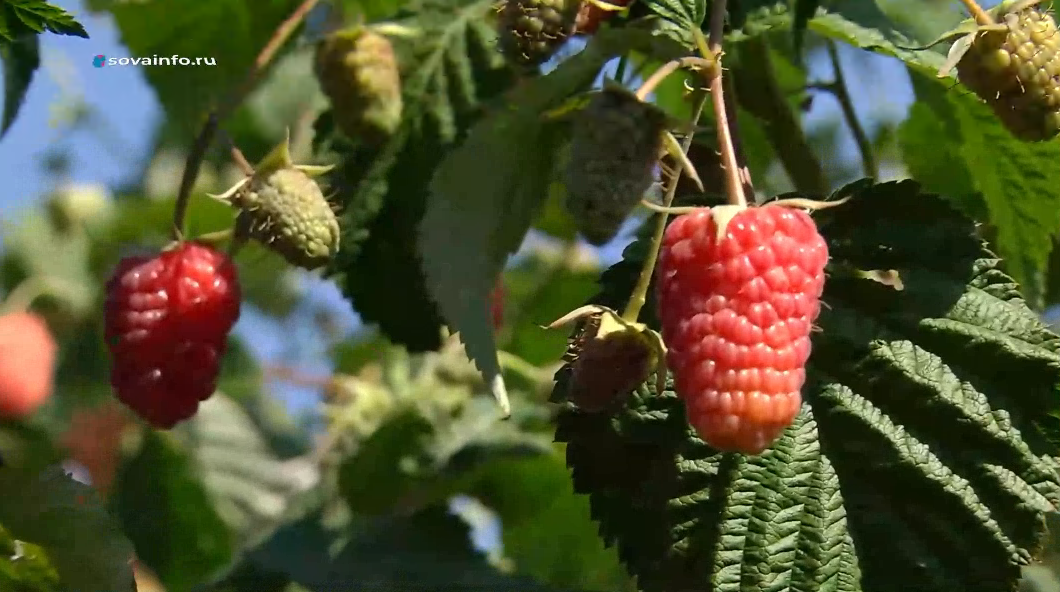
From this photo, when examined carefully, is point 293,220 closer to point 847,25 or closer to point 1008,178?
point 847,25

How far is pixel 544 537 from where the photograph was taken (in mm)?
1506

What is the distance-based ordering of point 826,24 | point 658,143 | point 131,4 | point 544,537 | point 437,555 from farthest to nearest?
point 544,537 → point 131,4 → point 437,555 → point 826,24 → point 658,143

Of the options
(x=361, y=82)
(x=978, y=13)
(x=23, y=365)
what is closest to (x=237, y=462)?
(x=23, y=365)

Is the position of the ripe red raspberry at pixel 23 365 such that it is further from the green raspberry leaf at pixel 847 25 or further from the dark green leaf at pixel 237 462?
the green raspberry leaf at pixel 847 25

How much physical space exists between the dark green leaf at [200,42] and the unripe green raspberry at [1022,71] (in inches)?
31.5

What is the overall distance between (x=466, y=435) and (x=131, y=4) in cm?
62

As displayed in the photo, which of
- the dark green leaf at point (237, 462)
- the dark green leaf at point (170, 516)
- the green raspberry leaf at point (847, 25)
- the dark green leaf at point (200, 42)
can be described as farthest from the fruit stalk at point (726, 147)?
the dark green leaf at point (237, 462)

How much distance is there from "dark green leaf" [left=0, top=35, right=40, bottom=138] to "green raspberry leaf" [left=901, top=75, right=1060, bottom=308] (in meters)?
0.78

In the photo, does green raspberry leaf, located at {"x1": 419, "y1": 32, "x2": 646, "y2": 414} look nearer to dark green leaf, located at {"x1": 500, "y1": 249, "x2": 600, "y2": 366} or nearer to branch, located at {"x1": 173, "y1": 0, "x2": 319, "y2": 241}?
branch, located at {"x1": 173, "y1": 0, "x2": 319, "y2": 241}

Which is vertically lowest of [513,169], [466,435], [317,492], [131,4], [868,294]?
[317,492]

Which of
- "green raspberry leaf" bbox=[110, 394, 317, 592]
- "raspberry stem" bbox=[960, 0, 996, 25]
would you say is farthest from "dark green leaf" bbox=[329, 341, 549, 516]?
"raspberry stem" bbox=[960, 0, 996, 25]

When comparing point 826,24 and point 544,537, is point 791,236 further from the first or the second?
point 544,537

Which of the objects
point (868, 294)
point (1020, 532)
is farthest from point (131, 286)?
point (1020, 532)

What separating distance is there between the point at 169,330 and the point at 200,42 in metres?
0.52
